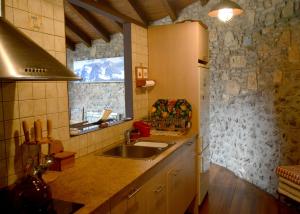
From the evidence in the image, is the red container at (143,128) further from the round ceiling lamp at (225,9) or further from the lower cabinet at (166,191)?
the round ceiling lamp at (225,9)

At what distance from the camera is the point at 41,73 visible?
1157mm

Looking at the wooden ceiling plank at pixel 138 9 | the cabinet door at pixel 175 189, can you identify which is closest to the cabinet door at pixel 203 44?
the cabinet door at pixel 175 189

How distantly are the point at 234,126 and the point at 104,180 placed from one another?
10.0ft

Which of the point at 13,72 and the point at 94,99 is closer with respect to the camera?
the point at 13,72

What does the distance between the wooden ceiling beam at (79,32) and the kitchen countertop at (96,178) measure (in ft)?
13.9

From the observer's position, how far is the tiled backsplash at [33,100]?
5.06 feet

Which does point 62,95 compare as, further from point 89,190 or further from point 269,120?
point 269,120

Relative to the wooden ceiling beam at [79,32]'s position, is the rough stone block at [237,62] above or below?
below

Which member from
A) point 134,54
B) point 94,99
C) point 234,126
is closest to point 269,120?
point 234,126

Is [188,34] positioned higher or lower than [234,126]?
higher

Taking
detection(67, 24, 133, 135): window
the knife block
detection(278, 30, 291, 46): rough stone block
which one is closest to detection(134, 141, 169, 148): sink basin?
the knife block

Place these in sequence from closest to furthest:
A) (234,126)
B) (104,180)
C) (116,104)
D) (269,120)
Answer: (104,180) < (269,120) < (234,126) < (116,104)

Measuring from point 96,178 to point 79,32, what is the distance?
512 cm

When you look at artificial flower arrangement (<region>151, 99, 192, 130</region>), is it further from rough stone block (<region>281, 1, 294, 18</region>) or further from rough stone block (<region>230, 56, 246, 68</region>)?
rough stone block (<region>281, 1, 294, 18</region>)
